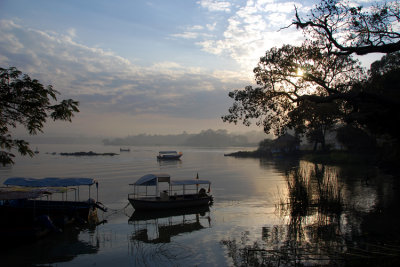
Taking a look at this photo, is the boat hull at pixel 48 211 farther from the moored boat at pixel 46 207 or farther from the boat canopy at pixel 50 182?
the boat canopy at pixel 50 182

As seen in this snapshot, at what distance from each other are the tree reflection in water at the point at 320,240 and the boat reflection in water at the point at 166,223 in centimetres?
413

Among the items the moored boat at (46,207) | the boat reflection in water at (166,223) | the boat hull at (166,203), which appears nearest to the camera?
the boat reflection in water at (166,223)

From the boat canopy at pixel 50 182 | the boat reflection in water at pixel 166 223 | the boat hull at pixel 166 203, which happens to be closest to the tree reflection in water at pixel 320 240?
the boat reflection in water at pixel 166 223

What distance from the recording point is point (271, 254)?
1312cm

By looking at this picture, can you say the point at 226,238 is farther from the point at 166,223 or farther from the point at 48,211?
the point at 48,211

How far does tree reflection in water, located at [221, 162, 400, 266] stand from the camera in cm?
1101

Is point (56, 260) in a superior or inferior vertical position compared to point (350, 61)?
inferior

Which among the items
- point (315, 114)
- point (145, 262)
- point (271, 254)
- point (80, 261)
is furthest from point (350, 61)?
point (80, 261)

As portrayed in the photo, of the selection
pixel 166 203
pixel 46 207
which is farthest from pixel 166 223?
pixel 46 207

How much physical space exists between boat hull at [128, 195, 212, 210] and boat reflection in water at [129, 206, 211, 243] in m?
0.34

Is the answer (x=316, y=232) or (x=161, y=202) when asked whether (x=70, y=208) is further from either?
(x=316, y=232)

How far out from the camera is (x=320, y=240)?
14.9 metres

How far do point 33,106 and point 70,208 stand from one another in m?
14.1

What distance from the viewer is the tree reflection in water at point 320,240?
1101 centimetres
